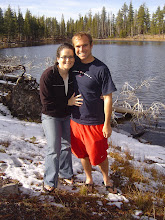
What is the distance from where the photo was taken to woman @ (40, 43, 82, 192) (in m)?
2.87

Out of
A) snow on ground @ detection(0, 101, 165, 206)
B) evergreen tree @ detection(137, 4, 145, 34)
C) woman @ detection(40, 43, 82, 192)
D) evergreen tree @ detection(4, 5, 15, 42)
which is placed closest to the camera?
woman @ detection(40, 43, 82, 192)

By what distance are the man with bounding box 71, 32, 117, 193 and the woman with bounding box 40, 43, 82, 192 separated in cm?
11

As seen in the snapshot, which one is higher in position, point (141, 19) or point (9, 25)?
point (141, 19)

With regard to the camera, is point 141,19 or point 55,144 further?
point 141,19

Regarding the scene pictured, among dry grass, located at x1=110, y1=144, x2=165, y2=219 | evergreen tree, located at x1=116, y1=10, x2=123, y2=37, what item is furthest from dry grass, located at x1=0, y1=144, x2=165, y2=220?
evergreen tree, located at x1=116, y1=10, x2=123, y2=37

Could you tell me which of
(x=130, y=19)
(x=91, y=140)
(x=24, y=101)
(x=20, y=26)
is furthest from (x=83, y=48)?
(x=130, y=19)

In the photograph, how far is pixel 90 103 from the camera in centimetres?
293

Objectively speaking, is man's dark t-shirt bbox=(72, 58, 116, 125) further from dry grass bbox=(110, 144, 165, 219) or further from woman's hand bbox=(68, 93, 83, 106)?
dry grass bbox=(110, 144, 165, 219)

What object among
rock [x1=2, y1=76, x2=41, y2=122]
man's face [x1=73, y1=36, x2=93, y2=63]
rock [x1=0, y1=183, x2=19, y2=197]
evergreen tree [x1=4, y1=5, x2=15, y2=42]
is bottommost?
rock [x1=0, y1=183, x2=19, y2=197]

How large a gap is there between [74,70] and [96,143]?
3.54 ft

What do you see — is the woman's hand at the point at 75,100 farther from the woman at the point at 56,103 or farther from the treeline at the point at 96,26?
the treeline at the point at 96,26

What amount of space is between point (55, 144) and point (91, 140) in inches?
21.0

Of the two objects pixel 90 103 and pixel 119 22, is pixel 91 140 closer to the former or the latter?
pixel 90 103

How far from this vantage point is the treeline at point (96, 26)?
75.3 meters
